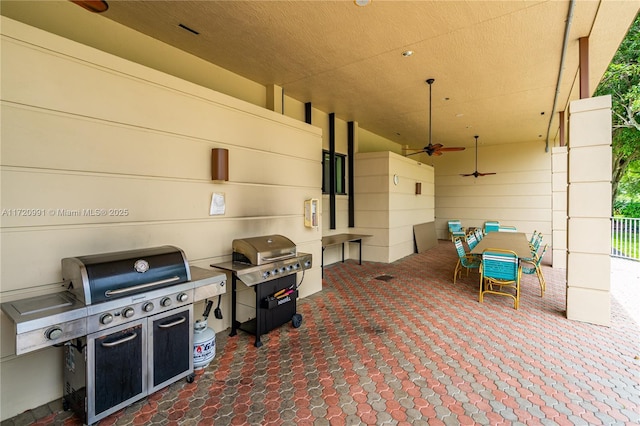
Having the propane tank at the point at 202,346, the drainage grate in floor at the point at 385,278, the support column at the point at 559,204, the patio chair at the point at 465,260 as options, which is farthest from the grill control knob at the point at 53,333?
the support column at the point at 559,204

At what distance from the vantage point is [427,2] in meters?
3.17

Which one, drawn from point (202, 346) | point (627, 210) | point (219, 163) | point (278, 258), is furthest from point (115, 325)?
point (627, 210)

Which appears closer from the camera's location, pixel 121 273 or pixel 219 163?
pixel 121 273

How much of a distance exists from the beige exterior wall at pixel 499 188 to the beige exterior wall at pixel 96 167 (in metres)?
10.4

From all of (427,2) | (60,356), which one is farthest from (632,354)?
(60,356)

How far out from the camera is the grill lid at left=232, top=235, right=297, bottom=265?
3.38 metres

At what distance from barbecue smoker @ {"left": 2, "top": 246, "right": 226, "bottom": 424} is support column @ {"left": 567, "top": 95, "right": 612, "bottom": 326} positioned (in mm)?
4737

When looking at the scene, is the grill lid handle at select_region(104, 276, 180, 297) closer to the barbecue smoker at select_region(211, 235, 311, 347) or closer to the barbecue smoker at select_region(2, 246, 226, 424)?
the barbecue smoker at select_region(2, 246, 226, 424)

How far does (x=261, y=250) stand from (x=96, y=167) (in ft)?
5.75

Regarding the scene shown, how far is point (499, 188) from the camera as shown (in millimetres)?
11359

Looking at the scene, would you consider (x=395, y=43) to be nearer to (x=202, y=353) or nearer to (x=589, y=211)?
(x=589, y=211)

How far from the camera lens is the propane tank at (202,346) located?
282 centimetres

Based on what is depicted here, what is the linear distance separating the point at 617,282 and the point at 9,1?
31.7 ft

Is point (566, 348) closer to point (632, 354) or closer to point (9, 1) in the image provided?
point (632, 354)
